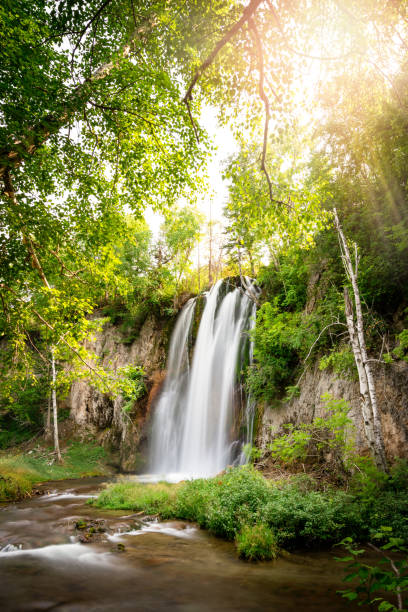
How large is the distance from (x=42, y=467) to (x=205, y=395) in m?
9.42

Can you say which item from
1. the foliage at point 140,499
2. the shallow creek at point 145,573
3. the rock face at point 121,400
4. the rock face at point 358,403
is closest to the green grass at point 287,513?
the shallow creek at point 145,573

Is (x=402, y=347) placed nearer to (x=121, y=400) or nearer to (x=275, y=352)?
(x=275, y=352)

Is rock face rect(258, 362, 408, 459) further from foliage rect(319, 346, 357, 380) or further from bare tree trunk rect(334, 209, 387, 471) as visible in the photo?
bare tree trunk rect(334, 209, 387, 471)

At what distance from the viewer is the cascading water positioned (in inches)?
605

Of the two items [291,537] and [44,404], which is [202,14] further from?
[44,404]

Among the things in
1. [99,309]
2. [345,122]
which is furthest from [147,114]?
[99,309]

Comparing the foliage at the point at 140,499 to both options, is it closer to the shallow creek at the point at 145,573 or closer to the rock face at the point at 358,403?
the shallow creek at the point at 145,573

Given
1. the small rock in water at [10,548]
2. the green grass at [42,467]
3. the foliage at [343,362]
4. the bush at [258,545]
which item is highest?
the foliage at [343,362]

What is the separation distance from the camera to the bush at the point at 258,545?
5.45 metres

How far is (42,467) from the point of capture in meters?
17.4

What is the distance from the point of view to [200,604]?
3887 millimetres

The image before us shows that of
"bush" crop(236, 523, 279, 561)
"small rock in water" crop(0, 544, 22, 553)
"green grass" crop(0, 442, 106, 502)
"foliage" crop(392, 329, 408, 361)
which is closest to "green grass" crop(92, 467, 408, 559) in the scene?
"bush" crop(236, 523, 279, 561)

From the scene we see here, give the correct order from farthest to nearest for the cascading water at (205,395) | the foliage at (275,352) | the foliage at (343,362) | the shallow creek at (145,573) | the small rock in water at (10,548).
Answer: the cascading water at (205,395), the foliage at (275,352), the foliage at (343,362), the small rock in water at (10,548), the shallow creek at (145,573)

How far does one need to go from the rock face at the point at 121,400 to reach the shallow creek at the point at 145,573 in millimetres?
13745
